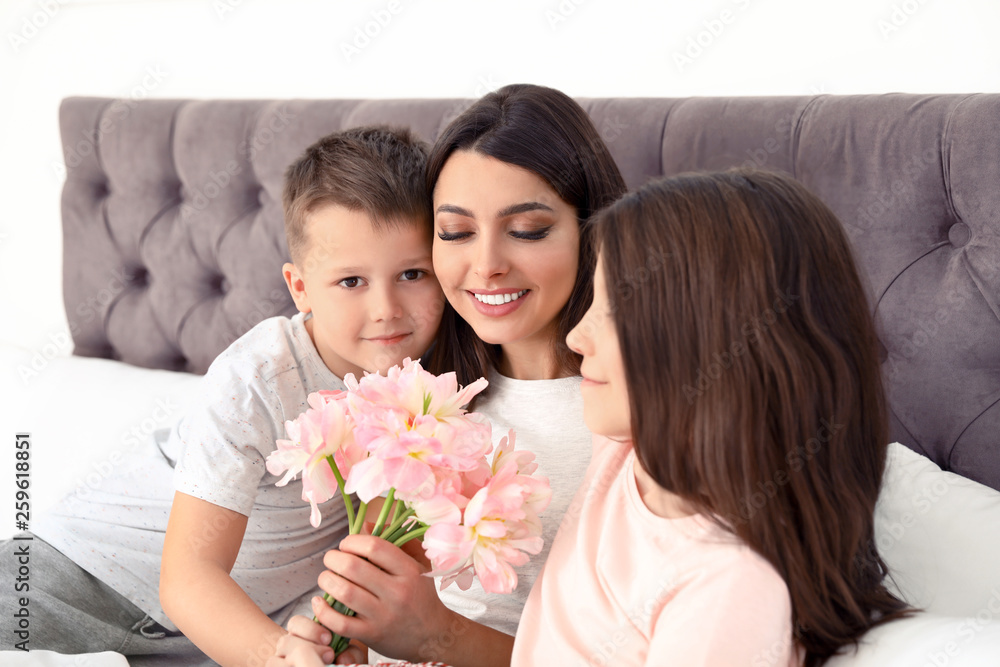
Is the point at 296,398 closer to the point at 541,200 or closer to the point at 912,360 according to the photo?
the point at 541,200

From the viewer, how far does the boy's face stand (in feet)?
3.88

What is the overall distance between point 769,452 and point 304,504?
0.83 meters

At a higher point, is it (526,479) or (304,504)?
(526,479)

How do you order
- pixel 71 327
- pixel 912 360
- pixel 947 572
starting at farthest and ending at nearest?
1. pixel 71 327
2. pixel 912 360
3. pixel 947 572

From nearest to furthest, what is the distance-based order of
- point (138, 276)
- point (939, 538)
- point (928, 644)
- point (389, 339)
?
point (928, 644), point (939, 538), point (389, 339), point (138, 276)

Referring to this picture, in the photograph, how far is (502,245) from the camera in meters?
1.13

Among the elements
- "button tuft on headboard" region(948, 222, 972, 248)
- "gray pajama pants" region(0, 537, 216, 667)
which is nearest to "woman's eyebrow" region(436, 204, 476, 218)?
"button tuft on headboard" region(948, 222, 972, 248)

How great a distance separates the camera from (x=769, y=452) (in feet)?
2.60

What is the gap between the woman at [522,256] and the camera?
112 centimetres

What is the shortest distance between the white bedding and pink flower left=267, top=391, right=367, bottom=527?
1.61 feet

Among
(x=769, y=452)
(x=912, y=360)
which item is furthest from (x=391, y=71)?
(x=769, y=452)

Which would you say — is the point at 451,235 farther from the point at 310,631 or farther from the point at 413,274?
the point at 310,631

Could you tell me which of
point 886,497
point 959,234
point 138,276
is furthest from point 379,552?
point 138,276

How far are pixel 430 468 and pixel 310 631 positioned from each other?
28 cm
